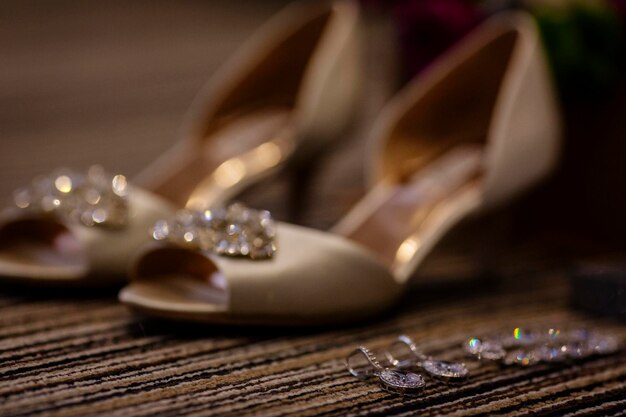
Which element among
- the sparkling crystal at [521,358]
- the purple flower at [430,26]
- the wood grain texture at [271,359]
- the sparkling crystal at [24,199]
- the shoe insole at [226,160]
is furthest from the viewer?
the purple flower at [430,26]

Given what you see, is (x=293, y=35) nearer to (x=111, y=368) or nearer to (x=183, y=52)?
(x=111, y=368)

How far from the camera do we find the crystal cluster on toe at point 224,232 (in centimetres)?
82

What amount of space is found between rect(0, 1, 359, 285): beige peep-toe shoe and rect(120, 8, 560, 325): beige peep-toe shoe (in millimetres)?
81

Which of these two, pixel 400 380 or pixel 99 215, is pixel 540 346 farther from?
pixel 99 215

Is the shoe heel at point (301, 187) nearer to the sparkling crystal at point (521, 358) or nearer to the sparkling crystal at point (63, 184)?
the sparkling crystal at point (63, 184)

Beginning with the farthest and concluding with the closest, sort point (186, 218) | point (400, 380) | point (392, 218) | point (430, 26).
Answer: point (430, 26) → point (392, 218) → point (186, 218) → point (400, 380)

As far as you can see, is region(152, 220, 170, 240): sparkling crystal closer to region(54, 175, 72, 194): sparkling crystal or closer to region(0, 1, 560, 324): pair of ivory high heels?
region(0, 1, 560, 324): pair of ivory high heels

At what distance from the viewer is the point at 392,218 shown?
100 centimetres

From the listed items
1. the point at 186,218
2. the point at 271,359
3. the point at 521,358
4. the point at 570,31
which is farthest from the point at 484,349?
the point at 570,31

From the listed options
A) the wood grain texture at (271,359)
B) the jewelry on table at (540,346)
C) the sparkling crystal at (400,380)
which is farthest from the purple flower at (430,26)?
the sparkling crystal at (400,380)

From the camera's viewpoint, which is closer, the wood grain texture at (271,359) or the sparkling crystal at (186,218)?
the wood grain texture at (271,359)

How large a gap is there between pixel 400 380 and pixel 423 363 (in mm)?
53

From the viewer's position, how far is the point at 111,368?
0.75 meters

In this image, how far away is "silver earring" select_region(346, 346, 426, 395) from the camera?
0.73 meters
